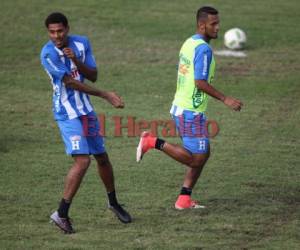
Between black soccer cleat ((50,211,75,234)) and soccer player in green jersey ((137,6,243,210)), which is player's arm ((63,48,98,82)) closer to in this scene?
soccer player in green jersey ((137,6,243,210))

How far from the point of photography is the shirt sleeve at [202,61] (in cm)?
905

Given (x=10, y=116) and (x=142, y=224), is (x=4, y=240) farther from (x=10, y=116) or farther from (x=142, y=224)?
(x=10, y=116)

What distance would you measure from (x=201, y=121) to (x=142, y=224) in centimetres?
135

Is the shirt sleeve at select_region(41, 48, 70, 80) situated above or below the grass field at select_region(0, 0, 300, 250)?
above

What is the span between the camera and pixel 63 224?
8.44 meters

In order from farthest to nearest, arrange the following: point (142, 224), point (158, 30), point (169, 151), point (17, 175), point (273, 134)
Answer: point (158, 30) → point (273, 134) → point (17, 175) → point (169, 151) → point (142, 224)

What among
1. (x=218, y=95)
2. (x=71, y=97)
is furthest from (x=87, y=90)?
(x=218, y=95)

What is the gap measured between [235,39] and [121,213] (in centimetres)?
1012

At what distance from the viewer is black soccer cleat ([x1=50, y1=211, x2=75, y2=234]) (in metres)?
8.42

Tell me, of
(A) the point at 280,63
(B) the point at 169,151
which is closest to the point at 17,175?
(B) the point at 169,151

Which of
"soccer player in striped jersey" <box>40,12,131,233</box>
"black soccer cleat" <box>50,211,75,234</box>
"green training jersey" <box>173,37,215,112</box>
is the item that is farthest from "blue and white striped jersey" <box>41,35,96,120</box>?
"green training jersey" <box>173,37,215,112</box>

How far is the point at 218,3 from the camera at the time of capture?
851 inches

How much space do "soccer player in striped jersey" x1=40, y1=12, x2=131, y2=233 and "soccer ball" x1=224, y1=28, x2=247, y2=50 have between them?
1004 cm

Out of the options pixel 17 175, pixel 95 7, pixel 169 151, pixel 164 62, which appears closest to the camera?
pixel 169 151
